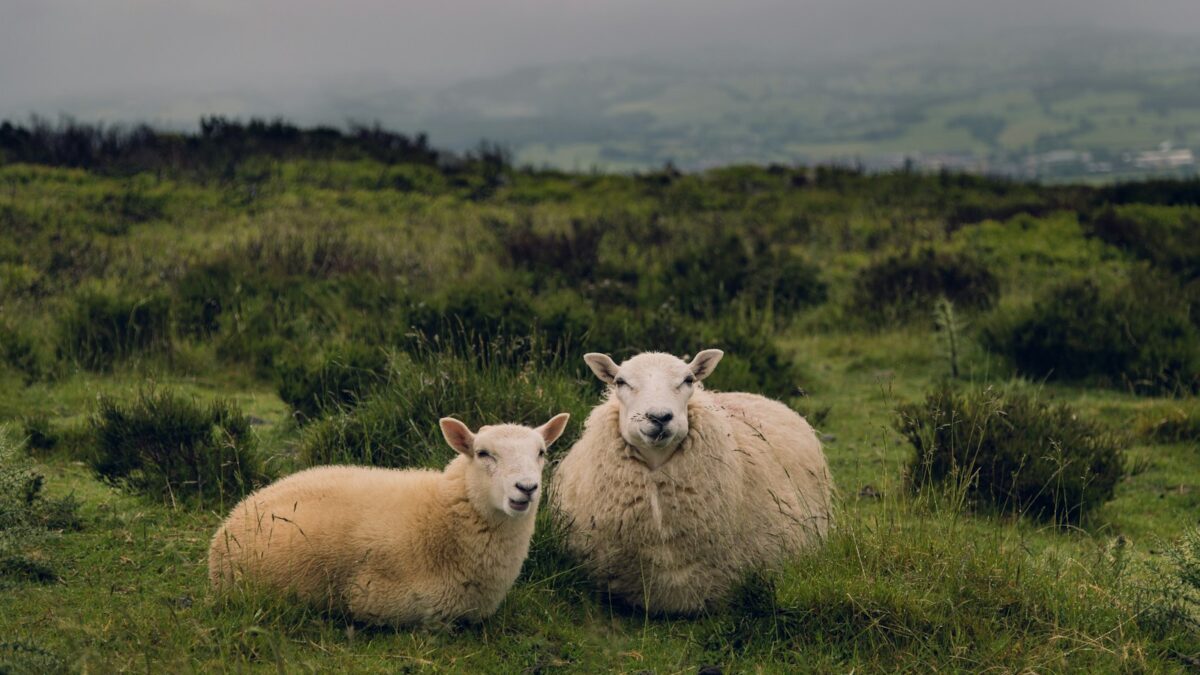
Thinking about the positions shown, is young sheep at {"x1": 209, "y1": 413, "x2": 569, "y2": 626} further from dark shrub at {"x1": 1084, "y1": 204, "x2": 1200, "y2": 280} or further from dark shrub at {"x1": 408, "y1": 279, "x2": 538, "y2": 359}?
dark shrub at {"x1": 1084, "y1": 204, "x2": 1200, "y2": 280}

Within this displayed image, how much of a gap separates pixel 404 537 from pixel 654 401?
54.9 inches

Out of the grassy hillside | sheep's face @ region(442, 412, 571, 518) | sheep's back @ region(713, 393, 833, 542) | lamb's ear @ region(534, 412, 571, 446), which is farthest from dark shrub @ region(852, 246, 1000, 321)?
sheep's face @ region(442, 412, 571, 518)

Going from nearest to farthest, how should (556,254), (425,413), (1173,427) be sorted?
(425,413)
(1173,427)
(556,254)

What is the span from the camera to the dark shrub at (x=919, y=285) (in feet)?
43.8

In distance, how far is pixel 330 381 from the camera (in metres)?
8.12

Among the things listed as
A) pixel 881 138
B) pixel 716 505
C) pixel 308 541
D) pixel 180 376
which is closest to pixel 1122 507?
pixel 716 505

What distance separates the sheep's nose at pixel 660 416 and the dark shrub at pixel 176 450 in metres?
2.73

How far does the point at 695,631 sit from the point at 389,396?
118 inches

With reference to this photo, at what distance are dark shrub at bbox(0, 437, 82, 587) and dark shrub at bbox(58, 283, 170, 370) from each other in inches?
162

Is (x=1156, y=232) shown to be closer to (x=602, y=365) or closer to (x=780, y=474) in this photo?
(x=780, y=474)

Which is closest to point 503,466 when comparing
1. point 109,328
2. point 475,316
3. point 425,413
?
point 425,413

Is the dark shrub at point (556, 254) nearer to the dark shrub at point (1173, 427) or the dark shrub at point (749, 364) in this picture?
the dark shrub at point (749, 364)

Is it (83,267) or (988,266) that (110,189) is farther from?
(988,266)

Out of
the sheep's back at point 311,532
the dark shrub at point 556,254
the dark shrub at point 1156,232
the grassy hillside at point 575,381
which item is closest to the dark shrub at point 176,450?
the grassy hillside at point 575,381
